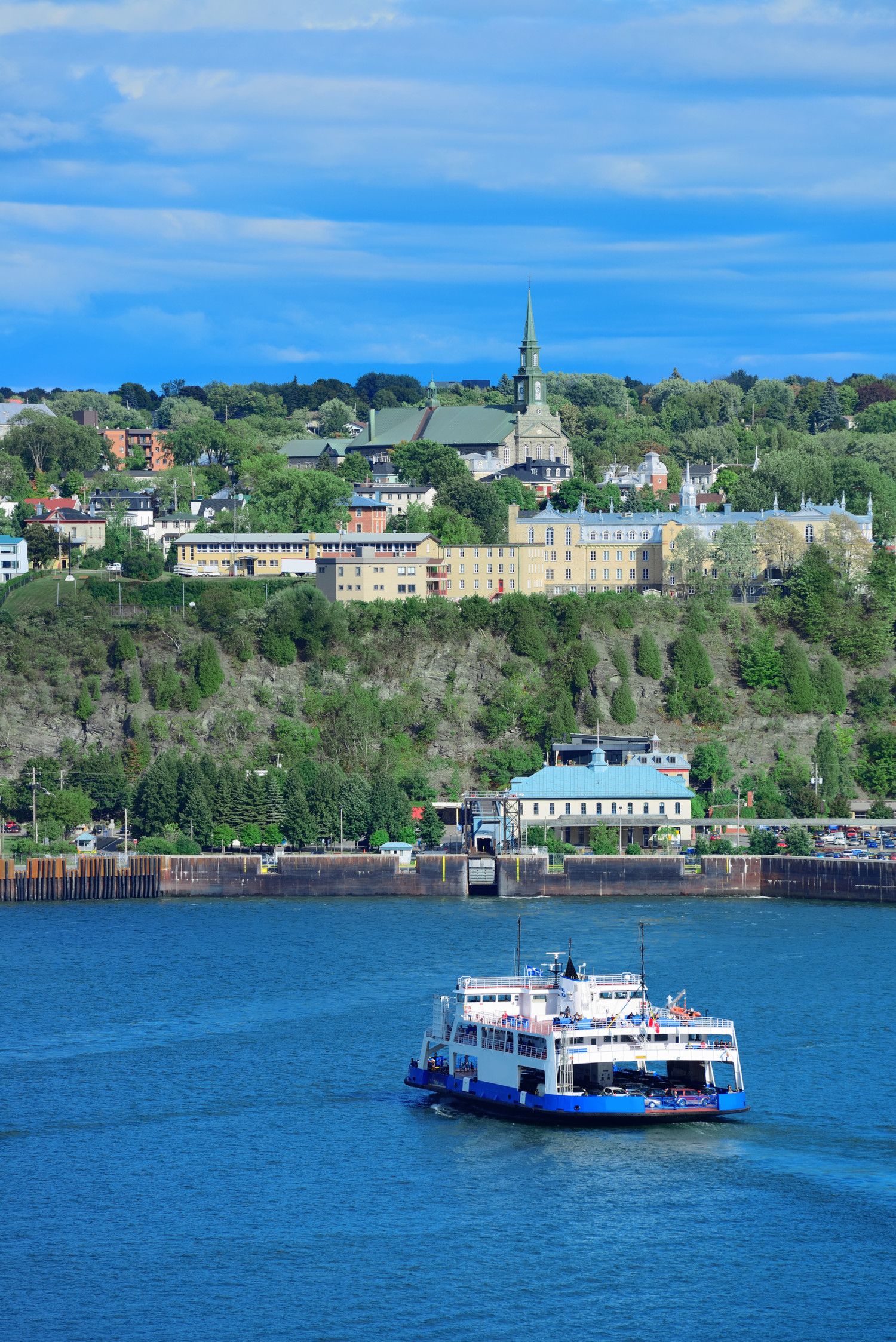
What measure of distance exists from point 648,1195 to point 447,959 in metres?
26.1

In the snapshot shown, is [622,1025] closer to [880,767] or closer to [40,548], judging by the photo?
[880,767]

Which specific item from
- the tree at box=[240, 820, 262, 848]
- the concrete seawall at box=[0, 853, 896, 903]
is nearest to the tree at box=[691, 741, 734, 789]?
the concrete seawall at box=[0, 853, 896, 903]

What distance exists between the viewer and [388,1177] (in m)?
44.0

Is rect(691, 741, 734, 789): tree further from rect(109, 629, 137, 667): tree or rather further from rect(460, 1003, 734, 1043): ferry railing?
rect(460, 1003, 734, 1043): ferry railing

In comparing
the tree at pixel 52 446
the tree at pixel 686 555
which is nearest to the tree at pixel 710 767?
the tree at pixel 686 555

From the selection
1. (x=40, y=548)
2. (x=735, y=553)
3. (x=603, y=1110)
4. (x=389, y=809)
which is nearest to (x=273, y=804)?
(x=389, y=809)

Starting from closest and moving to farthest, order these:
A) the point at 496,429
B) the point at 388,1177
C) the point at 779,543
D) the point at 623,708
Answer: the point at 388,1177 → the point at 623,708 → the point at 779,543 → the point at 496,429

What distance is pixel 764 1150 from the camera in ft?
148

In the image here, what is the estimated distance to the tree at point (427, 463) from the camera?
142m

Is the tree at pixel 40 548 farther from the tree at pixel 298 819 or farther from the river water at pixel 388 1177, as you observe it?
the river water at pixel 388 1177

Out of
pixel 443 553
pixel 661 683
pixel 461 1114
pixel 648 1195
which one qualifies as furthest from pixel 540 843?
pixel 648 1195

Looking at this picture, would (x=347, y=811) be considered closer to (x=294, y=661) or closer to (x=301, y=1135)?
(x=294, y=661)

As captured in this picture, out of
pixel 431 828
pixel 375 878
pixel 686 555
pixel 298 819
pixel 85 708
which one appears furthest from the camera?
pixel 686 555

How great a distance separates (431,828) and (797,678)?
25.5m
